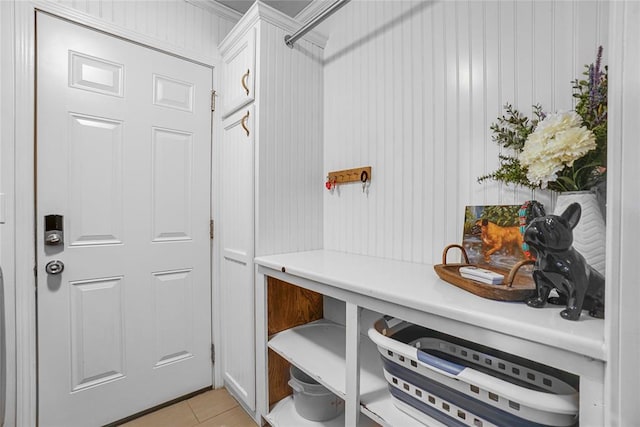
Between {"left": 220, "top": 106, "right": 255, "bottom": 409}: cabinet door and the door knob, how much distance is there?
0.80 m

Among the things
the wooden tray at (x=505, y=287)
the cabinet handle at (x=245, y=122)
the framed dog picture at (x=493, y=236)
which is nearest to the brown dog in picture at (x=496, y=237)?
the framed dog picture at (x=493, y=236)

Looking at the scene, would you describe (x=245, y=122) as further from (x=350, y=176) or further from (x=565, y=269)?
(x=565, y=269)

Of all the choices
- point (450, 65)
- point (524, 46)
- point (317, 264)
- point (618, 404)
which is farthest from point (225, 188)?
point (618, 404)

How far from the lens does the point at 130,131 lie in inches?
64.6

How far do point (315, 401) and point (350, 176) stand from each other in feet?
3.73

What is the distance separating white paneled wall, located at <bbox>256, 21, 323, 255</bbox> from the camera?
1.57 m

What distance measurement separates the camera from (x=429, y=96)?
130 centimetres

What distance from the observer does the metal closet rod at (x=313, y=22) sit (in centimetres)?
132

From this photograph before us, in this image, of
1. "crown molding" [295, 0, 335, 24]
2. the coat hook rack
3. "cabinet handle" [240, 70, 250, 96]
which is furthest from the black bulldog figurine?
"crown molding" [295, 0, 335, 24]

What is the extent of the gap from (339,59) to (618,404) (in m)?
1.78

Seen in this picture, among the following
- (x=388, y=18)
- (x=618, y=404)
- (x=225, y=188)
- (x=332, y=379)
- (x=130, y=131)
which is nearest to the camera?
(x=618, y=404)

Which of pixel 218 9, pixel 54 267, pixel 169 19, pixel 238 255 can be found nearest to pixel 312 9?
pixel 218 9

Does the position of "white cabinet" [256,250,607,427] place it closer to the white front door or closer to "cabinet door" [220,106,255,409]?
"cabinet door" [220,106,255,409]

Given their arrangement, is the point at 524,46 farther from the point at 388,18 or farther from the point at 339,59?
the point at 339,59
